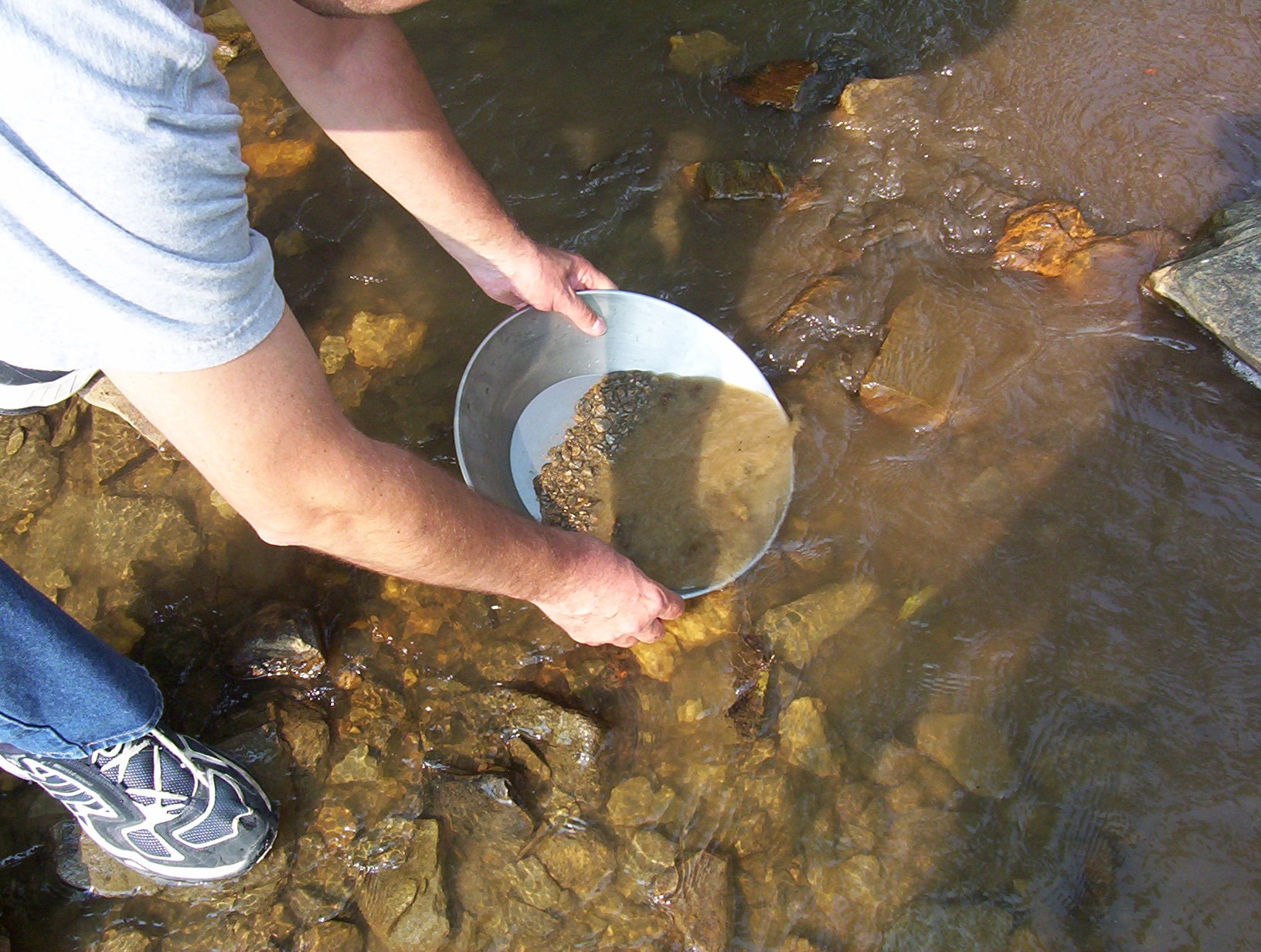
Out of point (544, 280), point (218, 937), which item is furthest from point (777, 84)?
point (218, 937)

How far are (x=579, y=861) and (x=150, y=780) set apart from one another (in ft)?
2.85

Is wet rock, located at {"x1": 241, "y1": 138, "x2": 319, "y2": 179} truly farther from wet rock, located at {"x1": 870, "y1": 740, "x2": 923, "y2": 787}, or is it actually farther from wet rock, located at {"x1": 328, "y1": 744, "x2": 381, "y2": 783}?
wet rock, located at {"x1": 870, "y1": 740, "x2": 923, "y2": 787}

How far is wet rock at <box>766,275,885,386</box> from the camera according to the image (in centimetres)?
223

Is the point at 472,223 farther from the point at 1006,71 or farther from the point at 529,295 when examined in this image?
the point at 1006,71

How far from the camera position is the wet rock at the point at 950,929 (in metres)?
1.57

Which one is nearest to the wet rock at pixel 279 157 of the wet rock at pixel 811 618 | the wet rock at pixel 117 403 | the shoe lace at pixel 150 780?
the wet rock at pixel 117 403

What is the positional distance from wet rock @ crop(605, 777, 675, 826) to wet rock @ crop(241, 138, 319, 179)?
225 centimetres

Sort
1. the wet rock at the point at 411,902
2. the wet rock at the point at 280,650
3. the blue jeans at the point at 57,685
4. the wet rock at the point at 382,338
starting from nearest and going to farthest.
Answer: the blue jeans at the point at 57,685 < the wet rock at the point at 411,902 < the wet rock at the point at 280,650 < the wet rock at the point at 382,338

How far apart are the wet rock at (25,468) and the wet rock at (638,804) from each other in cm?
173

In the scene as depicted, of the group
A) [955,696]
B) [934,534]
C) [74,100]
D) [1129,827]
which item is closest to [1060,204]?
[934,534]

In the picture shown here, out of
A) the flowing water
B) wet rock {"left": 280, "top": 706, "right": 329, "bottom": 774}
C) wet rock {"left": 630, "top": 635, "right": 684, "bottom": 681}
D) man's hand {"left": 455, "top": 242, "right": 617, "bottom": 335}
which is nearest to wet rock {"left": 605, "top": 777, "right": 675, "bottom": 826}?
the flowing water

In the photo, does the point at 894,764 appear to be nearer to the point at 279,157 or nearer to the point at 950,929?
the point at 950,929

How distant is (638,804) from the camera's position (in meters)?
1.80

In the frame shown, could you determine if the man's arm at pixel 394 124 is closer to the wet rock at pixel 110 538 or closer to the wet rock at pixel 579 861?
the wet rock at pixel 110 538
